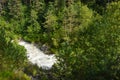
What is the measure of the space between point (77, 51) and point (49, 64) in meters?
20.4

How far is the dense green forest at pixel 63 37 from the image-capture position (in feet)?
119

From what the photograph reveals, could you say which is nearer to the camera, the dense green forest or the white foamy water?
the dense green forest

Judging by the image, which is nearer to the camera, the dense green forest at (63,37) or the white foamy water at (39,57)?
the dense green forest at (63,37)

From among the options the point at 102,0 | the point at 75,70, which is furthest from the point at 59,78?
the point at 102,0

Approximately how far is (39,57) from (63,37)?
667cm

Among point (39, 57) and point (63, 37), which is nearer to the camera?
point (39, 57)

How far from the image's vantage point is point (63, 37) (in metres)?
65.4

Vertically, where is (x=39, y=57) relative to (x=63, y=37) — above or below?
below

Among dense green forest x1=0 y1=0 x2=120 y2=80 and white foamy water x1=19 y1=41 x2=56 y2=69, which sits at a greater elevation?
dense green forest x1=0 y1=0 x2=120 y2=80

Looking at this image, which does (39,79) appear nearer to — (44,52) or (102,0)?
(44,52)

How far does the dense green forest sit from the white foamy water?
174 cm

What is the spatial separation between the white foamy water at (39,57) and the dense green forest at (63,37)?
174 cm

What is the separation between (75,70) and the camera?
1521 inches

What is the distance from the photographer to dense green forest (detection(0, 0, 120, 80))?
1434 inches
